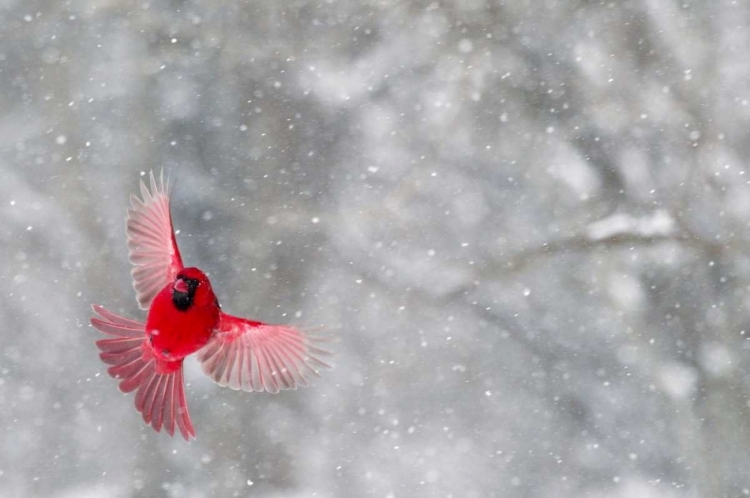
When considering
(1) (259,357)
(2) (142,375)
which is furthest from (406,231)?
(2) (142,375)

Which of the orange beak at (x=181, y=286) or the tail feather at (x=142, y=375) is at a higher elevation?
the orange beak at (x=181, y=286)

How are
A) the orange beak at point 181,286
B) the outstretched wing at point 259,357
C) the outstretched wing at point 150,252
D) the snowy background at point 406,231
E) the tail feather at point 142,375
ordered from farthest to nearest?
the snowy background at point 406,231
the outstretched wing at point 150,252
the outstretched wing at point 259,357
the tail feather at point 142,375
the orange beak at point 181,286

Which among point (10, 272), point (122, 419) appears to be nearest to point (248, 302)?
point (122, 419)

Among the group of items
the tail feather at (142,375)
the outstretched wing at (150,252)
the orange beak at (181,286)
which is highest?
the outstretched wing at (150,252)

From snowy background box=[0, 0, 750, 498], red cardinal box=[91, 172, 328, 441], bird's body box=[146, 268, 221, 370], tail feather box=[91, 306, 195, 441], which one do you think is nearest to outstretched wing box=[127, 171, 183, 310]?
red cardinal box=[91, 172, 328, 441]

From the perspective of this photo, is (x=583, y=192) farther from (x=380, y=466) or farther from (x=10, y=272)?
(x=10, y=272)

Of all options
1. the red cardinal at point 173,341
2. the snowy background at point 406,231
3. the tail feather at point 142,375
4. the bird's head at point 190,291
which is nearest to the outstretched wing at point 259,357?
the red cardinal at point 173,341

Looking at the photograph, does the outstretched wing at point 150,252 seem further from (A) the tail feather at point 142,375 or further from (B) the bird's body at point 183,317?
(B) the bird's body at point 183,317
